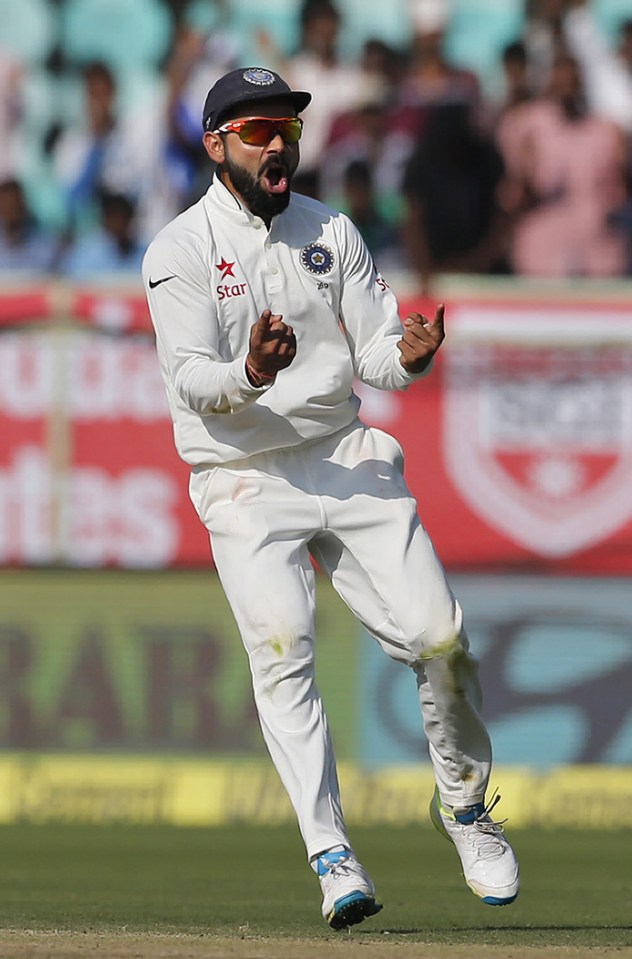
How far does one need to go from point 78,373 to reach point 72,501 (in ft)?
2.42

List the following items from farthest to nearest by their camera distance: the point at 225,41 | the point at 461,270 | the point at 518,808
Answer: the point at 225,41 < the point at 461,270 < the point at 518,808

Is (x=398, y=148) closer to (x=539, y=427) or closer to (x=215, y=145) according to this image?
(x=539, y=427)

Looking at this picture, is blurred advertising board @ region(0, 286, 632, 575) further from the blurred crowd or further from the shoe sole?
the shoe sole

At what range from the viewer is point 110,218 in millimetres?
12227

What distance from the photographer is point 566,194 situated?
1196cm

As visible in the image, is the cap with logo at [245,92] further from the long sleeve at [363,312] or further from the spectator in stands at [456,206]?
the spectator in stands at [456,206]

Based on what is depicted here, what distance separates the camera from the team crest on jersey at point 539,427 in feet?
34.2

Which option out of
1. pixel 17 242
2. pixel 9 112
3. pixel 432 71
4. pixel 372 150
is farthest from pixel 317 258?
pixel 9 112

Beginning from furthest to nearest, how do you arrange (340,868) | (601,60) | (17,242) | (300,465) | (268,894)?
1. (601,60)
2. (17,242)
3. (268,894)
4. (300,465)
5. (340,868)

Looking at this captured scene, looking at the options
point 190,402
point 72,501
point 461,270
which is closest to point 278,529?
point 190,402

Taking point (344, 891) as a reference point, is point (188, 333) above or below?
above

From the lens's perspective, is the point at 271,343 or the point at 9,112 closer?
the point at 271,343

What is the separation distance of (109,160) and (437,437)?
3656mm

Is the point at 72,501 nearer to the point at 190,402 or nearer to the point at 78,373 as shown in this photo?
the point at 78,373
